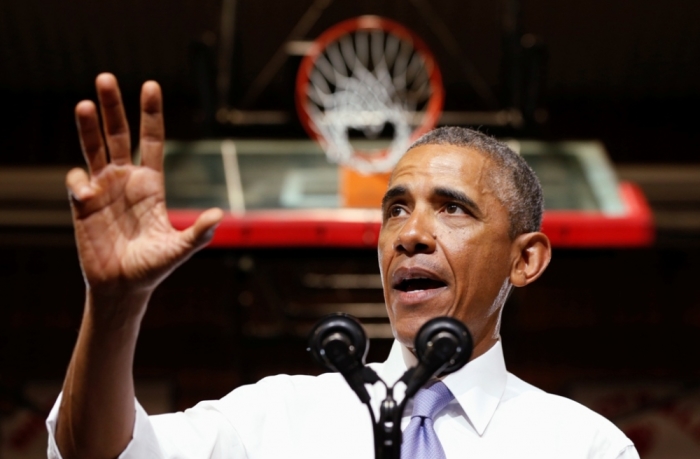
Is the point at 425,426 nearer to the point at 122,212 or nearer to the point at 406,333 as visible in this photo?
the point at 406,333

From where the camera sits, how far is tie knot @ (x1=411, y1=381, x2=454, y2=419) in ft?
5.71

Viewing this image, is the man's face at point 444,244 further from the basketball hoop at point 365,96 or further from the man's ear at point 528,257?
the basketball hoop at point 365,96

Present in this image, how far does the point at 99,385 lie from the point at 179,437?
242 millimetres

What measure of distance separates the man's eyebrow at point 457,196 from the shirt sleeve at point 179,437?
61cm

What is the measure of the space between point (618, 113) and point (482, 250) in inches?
224

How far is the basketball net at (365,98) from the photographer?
521cm

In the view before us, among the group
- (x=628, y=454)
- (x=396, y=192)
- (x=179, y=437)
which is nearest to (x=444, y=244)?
(x=396, y=192)

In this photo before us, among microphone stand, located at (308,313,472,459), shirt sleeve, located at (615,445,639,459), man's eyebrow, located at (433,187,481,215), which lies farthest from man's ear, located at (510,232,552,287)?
microphone stand, located at (308,313,472,459)

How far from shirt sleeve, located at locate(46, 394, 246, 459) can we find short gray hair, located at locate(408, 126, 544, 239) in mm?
711

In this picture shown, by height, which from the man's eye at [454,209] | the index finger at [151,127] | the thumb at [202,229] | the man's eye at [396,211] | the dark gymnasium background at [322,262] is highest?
the index finger at [151,127]

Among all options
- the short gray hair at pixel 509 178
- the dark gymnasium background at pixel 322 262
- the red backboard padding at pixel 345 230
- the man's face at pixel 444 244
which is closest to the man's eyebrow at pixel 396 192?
the man's face at pixel 444 244

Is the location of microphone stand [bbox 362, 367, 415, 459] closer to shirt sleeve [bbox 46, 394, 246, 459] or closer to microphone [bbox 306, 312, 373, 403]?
microphone [bbox 306, 312, 373, 403]

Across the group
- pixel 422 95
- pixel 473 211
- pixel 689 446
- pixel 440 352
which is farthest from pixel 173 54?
pixel 440 352

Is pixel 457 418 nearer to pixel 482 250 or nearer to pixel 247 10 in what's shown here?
pixel 482 250
